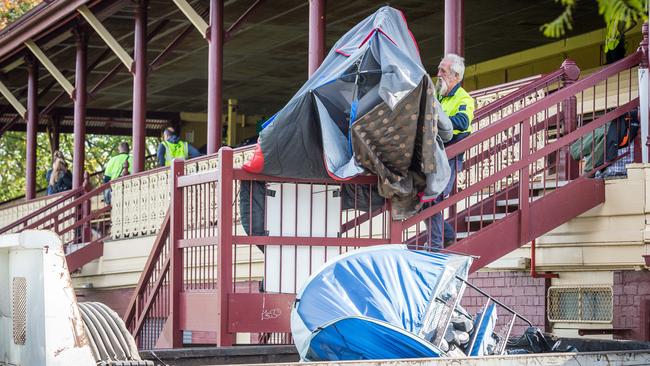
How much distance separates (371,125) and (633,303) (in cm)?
316

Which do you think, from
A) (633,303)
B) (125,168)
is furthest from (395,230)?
(125,168)

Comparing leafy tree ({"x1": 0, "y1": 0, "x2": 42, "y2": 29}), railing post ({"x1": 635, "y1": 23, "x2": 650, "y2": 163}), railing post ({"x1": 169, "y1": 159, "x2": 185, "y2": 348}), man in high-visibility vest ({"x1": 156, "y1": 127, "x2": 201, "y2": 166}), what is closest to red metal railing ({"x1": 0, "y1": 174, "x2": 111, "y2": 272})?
man in high-visibility vest ({"x1": 156, "y1": 127, "x2": 201, "y2": 166})

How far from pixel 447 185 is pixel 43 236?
4.49 metres

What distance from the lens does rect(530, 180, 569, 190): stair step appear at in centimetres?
1074

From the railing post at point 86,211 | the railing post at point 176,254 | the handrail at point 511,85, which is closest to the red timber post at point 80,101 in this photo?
the railing post at point 86,211

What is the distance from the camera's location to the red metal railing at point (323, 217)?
372 inches

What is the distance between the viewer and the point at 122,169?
895 inches

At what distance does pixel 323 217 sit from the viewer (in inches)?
380

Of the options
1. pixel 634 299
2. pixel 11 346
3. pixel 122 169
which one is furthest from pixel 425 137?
pixel 122 169

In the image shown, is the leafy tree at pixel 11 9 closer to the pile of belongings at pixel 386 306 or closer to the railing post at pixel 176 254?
the railing post at pixel 176 254

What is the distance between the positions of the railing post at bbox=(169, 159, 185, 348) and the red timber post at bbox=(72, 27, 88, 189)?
40.4 feet

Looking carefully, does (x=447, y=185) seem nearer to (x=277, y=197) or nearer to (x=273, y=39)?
(x=277, y=197)

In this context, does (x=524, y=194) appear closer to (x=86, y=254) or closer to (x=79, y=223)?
(x=86, y=254)

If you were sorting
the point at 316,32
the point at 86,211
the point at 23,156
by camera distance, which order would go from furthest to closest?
1. the point at 23,156
2. the point at 86,211
3. the point at 316,32
